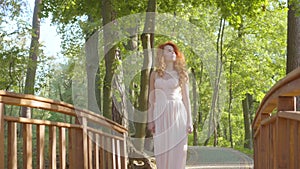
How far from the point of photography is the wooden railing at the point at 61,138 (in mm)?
3922

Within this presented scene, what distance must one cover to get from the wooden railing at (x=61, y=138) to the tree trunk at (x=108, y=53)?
3.44 meters

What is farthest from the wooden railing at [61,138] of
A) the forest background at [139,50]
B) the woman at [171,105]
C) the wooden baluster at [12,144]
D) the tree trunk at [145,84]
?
the forest background at [139,50]

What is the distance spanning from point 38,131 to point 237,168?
925cm

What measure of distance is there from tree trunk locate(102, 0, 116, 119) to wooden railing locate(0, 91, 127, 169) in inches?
135

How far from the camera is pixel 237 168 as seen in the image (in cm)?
1303

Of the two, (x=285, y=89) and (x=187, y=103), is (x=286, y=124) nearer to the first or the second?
(x=285, y=89)

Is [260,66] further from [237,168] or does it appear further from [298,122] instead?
[298,122]

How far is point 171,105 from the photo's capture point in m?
6.96

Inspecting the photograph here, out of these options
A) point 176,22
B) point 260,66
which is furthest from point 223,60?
point 176,22

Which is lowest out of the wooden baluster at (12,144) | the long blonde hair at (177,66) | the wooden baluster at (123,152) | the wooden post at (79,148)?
the wooden baluster at (123,152)

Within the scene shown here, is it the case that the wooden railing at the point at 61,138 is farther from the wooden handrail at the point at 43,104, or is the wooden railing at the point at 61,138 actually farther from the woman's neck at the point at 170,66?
the woman's neck at the point at 170,66

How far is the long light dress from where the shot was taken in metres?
6.91

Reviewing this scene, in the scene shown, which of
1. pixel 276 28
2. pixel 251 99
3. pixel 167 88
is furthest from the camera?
pixel 251 99

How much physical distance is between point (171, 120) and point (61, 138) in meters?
2.15
